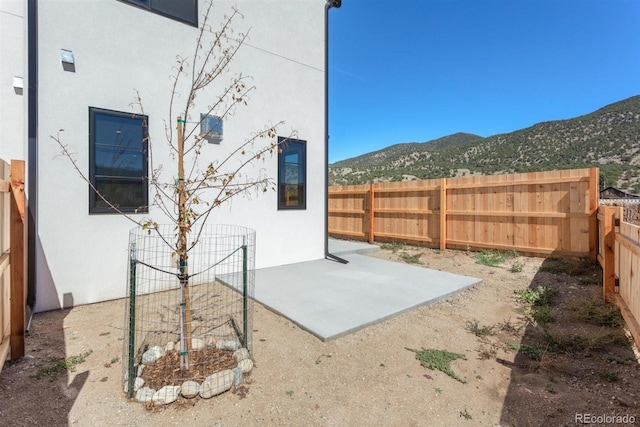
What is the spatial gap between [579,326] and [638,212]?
3.83 m

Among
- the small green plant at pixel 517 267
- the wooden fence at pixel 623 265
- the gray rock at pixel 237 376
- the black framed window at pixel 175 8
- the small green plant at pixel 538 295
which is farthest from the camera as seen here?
the small green plant at pixel 517 267

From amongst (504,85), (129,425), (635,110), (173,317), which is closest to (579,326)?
(129,425)

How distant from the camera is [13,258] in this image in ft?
8.32

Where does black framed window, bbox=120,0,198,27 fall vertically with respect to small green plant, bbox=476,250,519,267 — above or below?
above

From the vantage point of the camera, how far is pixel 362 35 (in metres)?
9.91

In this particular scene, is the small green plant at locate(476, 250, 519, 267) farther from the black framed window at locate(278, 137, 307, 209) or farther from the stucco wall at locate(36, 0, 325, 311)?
the stucco wall at locate(36, 0, 325, 311)

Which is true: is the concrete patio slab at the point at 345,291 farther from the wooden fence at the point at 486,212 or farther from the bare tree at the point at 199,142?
the wooden fence at the point at 486,212

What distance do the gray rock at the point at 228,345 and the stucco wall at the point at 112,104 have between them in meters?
2.30

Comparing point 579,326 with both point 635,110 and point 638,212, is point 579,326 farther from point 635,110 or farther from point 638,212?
point 635,110

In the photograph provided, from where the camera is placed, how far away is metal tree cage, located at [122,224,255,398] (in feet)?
7.32

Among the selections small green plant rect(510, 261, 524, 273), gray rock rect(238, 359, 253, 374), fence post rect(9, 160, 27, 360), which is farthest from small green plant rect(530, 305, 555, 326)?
fence post rect(9, 160, 27, 360)

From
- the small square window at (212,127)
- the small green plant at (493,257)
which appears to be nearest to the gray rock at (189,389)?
the small square window at (212,127)

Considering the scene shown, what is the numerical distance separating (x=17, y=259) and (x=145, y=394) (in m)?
1.76

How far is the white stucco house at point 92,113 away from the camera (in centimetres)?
351
